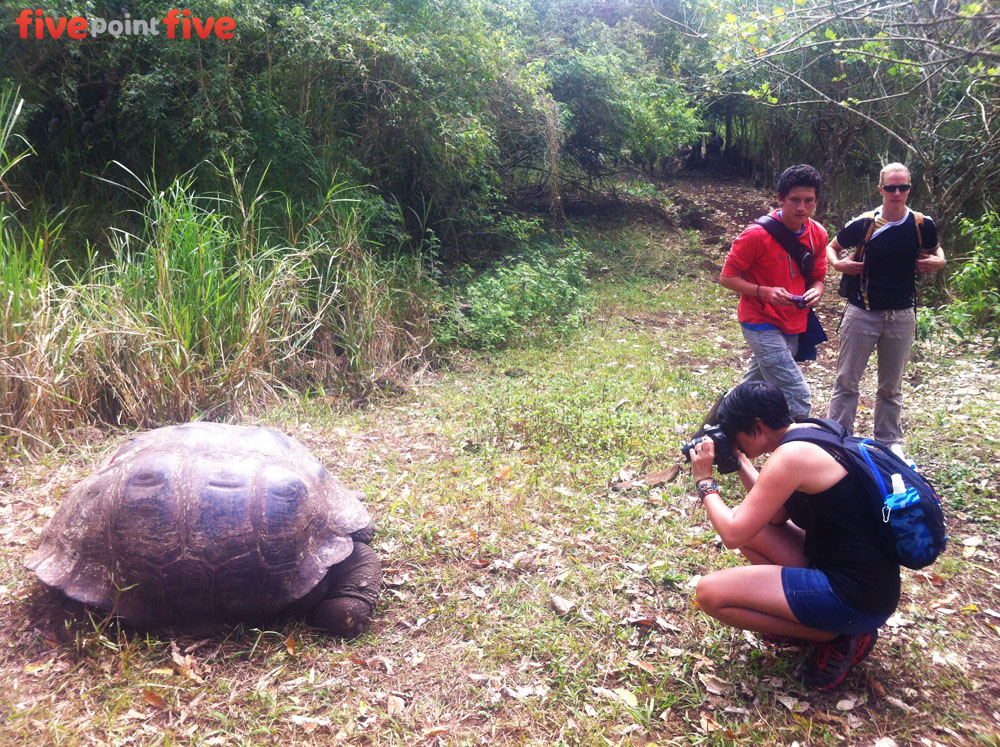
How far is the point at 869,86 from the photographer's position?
42.1 feet

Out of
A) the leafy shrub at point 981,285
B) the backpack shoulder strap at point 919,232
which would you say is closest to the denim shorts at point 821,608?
the backpack shoulder strap at point 919,232

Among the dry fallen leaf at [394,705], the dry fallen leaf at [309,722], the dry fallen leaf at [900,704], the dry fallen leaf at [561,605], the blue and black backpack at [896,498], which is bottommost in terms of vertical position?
the dry fallen leaf at [309,722]

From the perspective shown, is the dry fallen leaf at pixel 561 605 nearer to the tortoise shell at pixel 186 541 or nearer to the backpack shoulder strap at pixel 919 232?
the tortoise shell at pixel 186 541

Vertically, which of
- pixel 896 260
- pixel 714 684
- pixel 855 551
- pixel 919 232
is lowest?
pixel 714 684

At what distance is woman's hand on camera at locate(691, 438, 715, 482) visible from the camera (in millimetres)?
2844

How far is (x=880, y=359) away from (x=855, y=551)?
239cm

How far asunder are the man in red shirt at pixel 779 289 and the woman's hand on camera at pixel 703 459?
5.15ft

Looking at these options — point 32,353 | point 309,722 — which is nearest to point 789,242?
point 309,722

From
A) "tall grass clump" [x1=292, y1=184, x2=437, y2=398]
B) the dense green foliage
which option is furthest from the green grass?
"tall grass clump" [x1=292, y1=184, x2=437, y2=398]

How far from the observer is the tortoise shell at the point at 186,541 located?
10.1 ft

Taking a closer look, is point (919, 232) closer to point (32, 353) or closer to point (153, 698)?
point (153, 698)

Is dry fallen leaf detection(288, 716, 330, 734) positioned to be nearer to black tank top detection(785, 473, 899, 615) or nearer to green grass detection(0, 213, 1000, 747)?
green grass detection(0, 213, 1000, 747)

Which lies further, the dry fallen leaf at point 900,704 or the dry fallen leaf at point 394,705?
the dry fallen leaf at point 394,705

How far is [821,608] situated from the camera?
8.55 ft
